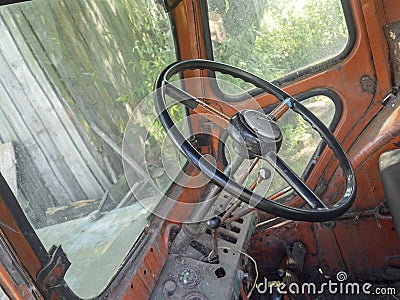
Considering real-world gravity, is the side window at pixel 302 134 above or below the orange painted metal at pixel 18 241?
below

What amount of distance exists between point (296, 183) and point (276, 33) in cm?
99

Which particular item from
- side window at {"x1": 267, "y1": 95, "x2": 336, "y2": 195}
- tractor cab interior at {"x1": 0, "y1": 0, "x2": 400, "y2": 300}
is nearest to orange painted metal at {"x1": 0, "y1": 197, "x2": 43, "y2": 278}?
tractor cab interior at {"x1": 0, "y1": 0, "x2": 400, "y2": 300}

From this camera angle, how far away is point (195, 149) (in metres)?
1.23

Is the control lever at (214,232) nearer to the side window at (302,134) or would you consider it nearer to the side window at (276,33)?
the side window at (302,134)

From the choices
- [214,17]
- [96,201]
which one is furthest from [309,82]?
[96,201]

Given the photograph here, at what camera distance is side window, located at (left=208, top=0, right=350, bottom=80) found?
201 centimetres

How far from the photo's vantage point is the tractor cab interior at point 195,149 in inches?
47.7

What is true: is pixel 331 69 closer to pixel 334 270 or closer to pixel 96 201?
pixel 334 270

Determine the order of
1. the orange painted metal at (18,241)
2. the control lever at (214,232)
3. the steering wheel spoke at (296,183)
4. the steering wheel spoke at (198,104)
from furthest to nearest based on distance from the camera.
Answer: the control lever at (214,232) < the steering wheel spoke at (198,104) < the steering wheel spoke at (296,183) < the orange painted metal at (18,241)

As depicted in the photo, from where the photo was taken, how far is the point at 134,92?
1790mm

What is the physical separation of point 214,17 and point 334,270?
1.34 meters

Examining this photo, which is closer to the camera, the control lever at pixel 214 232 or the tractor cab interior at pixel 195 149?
the tractor cab interior at pixel 195 149

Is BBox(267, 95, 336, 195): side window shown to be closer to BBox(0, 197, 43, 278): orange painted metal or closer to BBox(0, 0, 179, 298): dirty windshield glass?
BBox(0, 0, 179, 298): dirty windshield glass

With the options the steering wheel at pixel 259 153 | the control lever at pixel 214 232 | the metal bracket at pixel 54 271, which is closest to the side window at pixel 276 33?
the steering wheel at pixel 259 153
